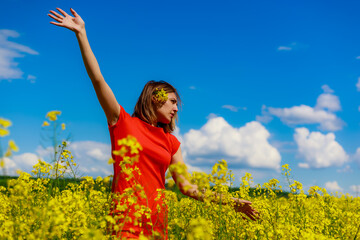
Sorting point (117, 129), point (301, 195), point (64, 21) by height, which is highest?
point (64, 21)

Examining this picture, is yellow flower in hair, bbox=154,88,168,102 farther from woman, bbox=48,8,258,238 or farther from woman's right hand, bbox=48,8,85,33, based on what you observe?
woman's right hand, bbox=48,8,85,33

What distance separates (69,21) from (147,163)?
150 centimetres

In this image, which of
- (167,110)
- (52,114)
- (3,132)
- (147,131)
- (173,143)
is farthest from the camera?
(173,143)

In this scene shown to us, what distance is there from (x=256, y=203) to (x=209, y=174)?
1986 mm

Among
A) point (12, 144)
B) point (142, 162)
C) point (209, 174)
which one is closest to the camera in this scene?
point (12, 144)

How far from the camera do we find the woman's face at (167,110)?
11.4 feet

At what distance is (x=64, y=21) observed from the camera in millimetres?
2943

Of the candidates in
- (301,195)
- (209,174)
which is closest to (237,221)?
(301,195)

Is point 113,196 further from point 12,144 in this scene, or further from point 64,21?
point 64,21

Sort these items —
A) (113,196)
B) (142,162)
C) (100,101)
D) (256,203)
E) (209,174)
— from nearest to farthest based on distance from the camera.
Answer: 1. (209,174)
2. (113,196)
3. (100,101)
4. (142,162)
5. (256,203)

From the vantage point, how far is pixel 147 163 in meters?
3.16

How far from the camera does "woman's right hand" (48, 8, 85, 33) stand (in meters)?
2.90

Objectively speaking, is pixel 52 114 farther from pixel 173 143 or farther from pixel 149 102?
pixel 173 143

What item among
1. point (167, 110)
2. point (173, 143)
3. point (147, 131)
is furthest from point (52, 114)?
point (173, 143)
